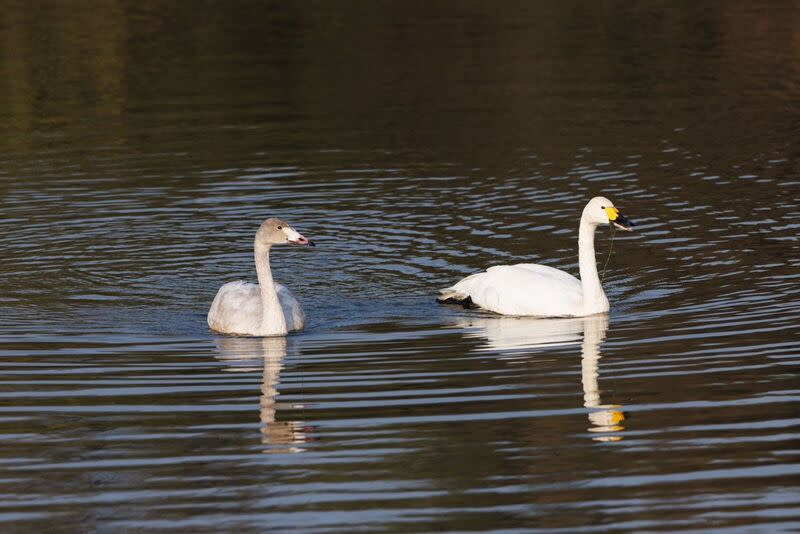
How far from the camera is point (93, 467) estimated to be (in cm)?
1028

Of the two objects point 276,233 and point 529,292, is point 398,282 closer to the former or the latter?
→ point 529,292

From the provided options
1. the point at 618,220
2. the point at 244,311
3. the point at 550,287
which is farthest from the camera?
the point at 618,220

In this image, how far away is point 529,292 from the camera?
51.2ft

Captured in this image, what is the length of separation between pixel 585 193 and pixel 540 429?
35.4 feet

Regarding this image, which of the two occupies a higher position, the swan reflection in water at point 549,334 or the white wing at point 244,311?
the white wing at point 244,311

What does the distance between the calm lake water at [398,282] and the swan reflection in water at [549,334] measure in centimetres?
6

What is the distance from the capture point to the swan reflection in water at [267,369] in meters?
10.9

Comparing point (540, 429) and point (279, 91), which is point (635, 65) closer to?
point (279, 91)

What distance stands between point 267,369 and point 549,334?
2902 millimetres

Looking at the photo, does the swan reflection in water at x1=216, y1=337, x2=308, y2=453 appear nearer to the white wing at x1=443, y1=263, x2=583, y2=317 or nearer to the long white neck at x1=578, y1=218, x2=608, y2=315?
the white wing at x1=443, y1=263, x2=583, y2=317

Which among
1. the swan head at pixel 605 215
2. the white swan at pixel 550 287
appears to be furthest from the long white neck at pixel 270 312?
the swan head at pixel 605 215

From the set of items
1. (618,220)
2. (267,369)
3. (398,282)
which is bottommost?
(267,369)

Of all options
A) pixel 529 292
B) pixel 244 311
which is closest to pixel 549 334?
pixel 529 292

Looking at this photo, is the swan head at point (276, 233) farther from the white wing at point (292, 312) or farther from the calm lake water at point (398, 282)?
the calm lake water at point (398, 282)
